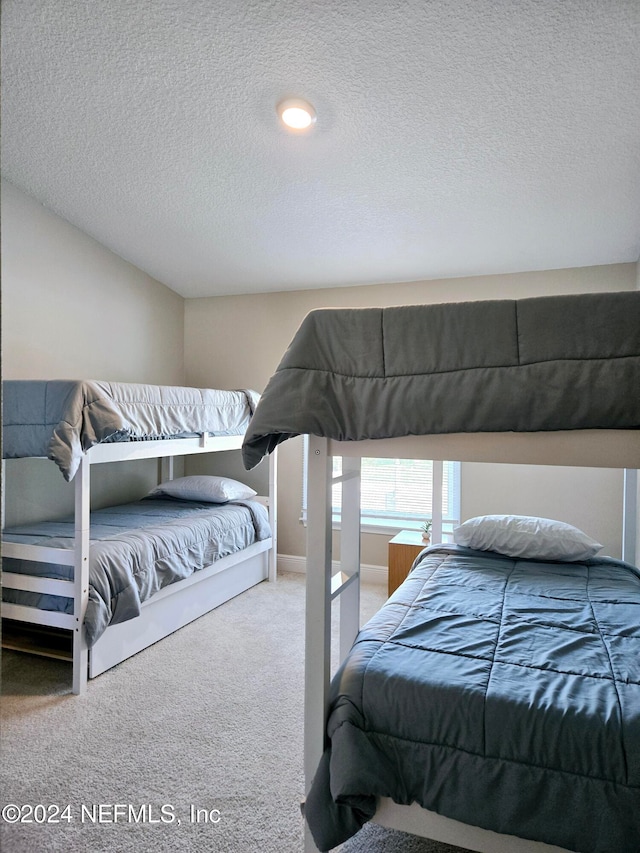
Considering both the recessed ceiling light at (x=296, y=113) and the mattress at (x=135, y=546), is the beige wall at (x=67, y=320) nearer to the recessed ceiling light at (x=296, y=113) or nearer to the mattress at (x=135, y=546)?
the mattress at (x=135, y=546)

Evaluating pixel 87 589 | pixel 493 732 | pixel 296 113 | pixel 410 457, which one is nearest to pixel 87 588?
pixel 87 589

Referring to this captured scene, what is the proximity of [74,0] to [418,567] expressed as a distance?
2.66 meters

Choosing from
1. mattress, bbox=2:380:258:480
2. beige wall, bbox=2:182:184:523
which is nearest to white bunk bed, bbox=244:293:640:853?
mattress, bbox=2:380:258:480

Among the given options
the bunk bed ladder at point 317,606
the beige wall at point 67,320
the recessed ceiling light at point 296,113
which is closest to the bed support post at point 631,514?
the bunk bed ladder at point 317,606

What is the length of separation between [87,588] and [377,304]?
2795 millimetres

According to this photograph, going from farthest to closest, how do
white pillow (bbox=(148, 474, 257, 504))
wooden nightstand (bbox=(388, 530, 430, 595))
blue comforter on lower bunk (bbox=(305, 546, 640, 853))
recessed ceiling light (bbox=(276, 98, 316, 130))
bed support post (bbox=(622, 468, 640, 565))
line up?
white pillow (bbox=(148, 474, 257, 504)), wooden nightstand (bbox=(388, 530, 430, 595)), bed support post (bbox=(622, 468, 640, 565)), recessed ceiling light (bbox=(276, 98, 316, 130)), blue comforter on lower bunk (bbox=(305, 546, 640, 853))

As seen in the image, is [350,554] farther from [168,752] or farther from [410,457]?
[168,752]

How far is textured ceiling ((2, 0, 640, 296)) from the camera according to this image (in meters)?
2.00

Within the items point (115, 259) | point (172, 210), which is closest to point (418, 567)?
point (172, 210)

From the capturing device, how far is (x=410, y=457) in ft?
5.17

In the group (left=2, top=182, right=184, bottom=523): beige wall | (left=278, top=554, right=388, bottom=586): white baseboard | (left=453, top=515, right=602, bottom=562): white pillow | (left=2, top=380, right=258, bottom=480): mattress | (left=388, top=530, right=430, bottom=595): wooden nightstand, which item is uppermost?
(left=2, top=182, right=184, bottom=523): beige wall

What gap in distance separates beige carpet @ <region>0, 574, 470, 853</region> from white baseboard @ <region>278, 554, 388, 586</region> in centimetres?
124

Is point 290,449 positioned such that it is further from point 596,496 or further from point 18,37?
point 18,37

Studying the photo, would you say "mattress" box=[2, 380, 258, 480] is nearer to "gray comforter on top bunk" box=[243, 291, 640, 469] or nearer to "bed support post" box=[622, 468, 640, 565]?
"gray comforter on top bunk" box=[243, 291, 640, 469]
